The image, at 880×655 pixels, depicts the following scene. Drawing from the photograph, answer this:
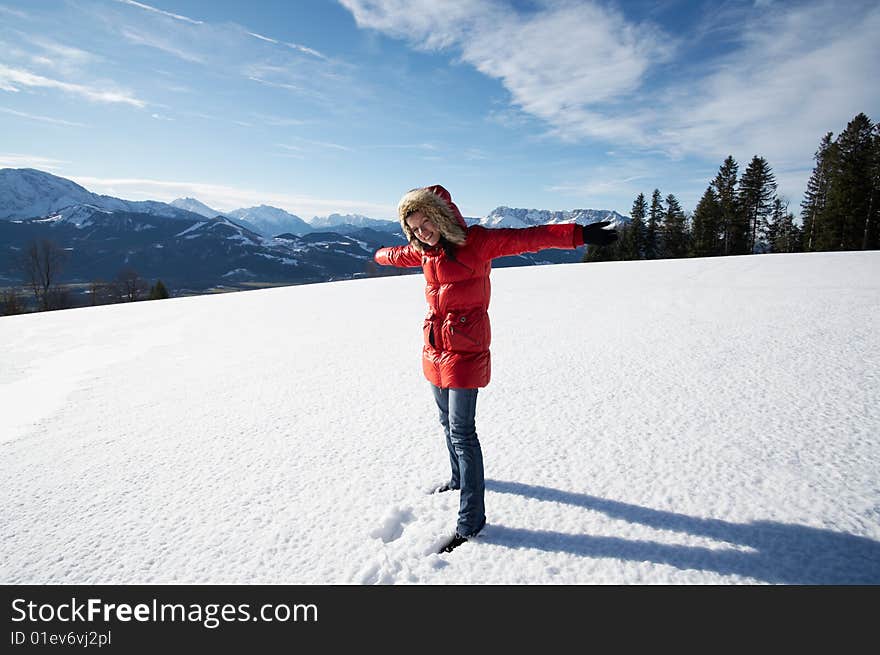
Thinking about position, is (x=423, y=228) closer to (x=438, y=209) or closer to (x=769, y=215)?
(x=438, y=209)

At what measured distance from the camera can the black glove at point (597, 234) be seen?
7.49 feet

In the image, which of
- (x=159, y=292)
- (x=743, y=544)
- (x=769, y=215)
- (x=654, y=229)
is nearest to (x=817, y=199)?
(x=769, y=215)

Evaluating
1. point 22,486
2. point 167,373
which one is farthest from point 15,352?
point 22,486

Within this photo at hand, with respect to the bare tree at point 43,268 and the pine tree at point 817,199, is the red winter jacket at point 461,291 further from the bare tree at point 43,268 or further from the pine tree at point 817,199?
the bare tree at point 43,268

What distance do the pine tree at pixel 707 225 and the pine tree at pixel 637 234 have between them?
5.08 meters

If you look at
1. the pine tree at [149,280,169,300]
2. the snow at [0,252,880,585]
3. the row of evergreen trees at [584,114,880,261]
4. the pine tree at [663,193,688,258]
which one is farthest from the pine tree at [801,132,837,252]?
the pine tree at [149,280,169,300]

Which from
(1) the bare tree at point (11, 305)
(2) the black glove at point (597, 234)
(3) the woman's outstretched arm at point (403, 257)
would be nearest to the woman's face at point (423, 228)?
(3) the woman's outstretched arm at point (403, 257)

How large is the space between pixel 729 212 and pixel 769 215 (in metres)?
4.41

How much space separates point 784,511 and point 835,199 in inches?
1694

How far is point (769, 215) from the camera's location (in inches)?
1548

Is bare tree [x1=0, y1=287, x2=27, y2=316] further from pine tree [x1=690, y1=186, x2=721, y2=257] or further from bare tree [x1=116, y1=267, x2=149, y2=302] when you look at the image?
pine tree [x1=690, y1=186, x2=721, y2=257]
